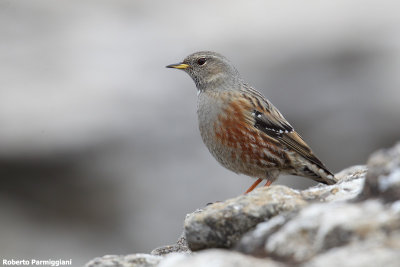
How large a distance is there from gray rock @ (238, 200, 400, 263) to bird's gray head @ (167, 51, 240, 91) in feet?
12.6

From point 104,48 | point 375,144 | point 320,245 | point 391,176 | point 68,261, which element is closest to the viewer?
point 320,245

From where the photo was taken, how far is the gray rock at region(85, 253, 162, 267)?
3900mm

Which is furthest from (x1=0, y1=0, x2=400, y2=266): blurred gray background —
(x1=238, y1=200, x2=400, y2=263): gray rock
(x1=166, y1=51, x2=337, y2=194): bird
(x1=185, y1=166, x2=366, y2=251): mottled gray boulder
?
(x1=238, y1=200, x2=400, y2=263): gray rock

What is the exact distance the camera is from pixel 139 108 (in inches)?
474

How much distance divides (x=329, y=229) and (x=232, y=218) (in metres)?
0.80

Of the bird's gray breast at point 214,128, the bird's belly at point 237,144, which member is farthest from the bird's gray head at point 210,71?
the bird's belly at point 237,144

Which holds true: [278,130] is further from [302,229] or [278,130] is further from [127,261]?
[302,229]

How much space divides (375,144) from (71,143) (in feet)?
16.9

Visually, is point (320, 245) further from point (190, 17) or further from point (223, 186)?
point (190, 17)

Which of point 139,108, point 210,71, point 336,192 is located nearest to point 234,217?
point 336,192

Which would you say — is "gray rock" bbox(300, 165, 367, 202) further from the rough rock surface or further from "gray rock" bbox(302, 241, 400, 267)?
"gray rock" bbox(302, 241, 400, 267)

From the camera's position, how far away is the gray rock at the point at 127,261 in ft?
12.8

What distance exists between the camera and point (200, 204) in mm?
10406

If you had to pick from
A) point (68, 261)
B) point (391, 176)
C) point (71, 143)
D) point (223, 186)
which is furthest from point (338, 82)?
point (391, 176)
